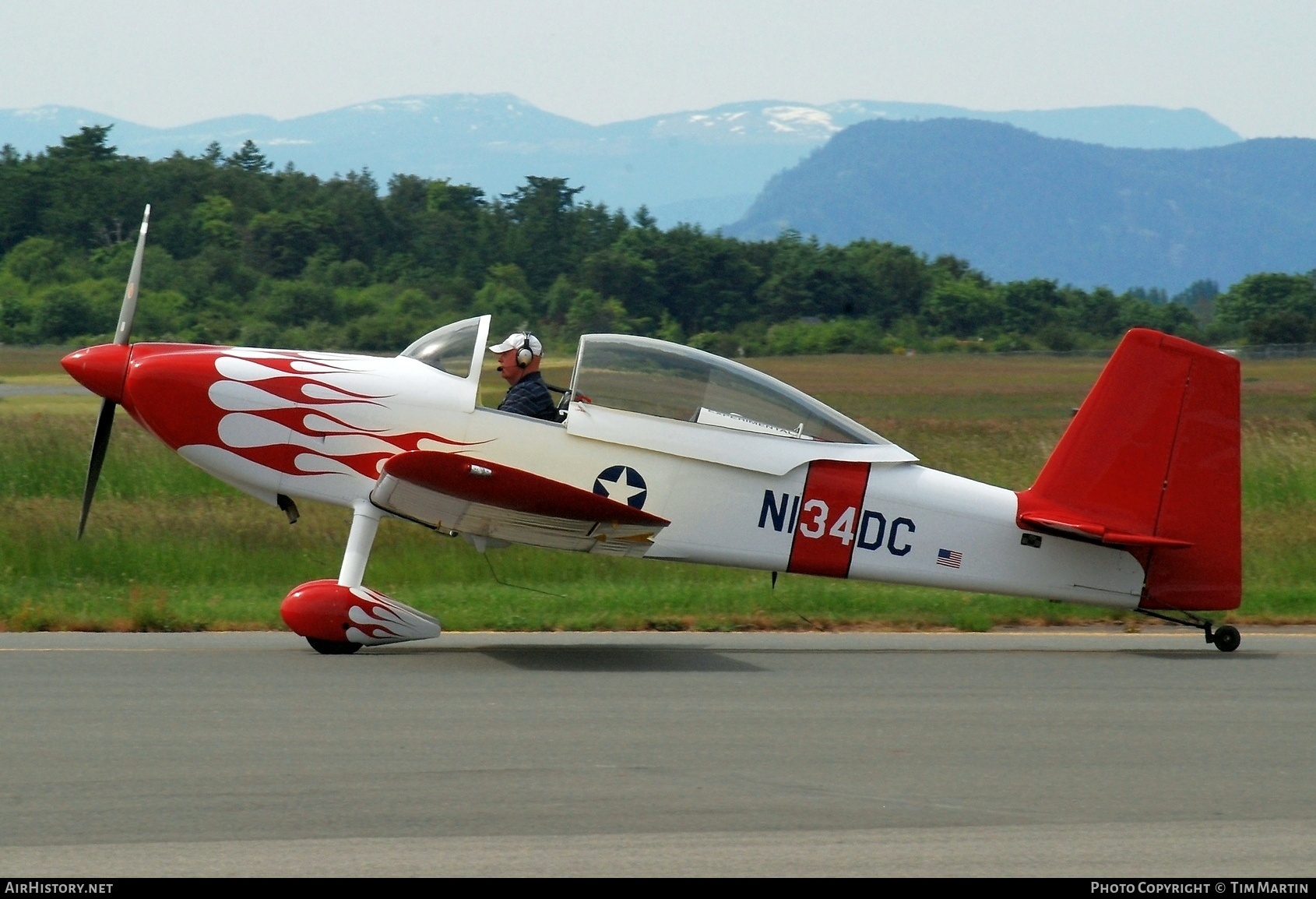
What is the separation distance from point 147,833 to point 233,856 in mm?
406

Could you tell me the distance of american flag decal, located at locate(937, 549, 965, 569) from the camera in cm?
834

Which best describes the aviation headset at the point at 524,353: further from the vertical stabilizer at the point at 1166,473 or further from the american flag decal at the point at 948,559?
the vertical stabilizer at the point at 1166,473

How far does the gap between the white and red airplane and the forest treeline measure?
24.5 meters

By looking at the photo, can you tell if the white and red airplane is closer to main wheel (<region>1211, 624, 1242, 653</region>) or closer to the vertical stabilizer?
the vertical stabilizer

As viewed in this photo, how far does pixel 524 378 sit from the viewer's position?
8312mm

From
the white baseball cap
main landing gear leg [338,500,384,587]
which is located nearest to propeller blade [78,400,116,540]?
main landing gear leg [338,500,384,587]

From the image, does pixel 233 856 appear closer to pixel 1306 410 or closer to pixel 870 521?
pixel 870 521

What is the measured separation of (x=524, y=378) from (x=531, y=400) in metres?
0.17

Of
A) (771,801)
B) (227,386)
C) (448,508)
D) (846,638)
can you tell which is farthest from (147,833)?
(846,638)

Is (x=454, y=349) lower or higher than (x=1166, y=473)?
lower

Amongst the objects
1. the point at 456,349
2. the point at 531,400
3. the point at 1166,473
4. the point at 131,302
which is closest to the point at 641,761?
the point at 531,400

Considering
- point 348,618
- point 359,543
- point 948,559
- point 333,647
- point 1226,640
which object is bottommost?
point 333,647

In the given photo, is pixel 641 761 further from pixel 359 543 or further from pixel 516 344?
pixel 516 344

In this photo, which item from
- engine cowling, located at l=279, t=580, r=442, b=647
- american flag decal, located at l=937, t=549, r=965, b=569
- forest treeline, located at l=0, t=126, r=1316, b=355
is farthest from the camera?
forest treeline, located at l=0, t=126, r=1316, b=355
